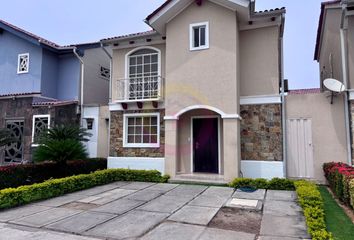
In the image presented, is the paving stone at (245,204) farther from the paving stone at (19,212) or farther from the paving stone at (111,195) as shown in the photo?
the paving stone at (19,212)

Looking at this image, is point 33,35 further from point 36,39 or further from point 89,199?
point 89,199

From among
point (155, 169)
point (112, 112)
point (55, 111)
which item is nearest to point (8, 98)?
point (55, 111)

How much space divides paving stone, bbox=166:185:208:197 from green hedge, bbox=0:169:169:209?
1.51 m

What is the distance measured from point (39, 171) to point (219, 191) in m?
7.62

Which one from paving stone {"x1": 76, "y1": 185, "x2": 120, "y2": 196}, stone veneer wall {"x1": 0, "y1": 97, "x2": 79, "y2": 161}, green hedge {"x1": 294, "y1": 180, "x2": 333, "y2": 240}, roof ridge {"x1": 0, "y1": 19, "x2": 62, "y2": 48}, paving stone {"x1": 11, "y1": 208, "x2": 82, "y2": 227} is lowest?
paving stone {"x1": 11, "y1": 208, "x2": 82, "y2": 227}

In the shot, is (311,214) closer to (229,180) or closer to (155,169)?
(229,180)

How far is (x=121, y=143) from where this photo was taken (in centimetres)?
1420

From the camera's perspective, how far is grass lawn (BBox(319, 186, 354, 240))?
577 centimetres

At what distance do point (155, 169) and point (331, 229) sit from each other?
8402 millimetres

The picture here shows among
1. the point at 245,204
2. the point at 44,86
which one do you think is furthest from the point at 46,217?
the point at 44,86

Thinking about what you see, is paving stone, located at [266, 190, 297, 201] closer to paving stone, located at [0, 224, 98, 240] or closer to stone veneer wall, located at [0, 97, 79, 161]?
paving stone, located at [0, 224, 98, 240]

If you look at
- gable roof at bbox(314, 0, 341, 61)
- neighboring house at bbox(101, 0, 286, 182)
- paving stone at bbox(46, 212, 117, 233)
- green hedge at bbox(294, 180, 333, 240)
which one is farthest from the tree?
gable roof at bbox(314, 0, 341, 61)

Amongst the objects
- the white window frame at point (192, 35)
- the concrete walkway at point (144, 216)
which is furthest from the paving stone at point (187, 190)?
the white window frame at point (192, 35)

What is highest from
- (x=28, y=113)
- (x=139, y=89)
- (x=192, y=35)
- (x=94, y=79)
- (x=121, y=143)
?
(x=192, y=35)
